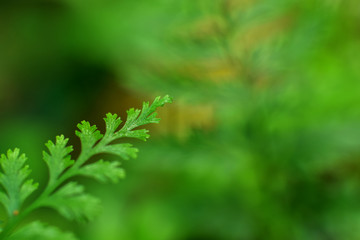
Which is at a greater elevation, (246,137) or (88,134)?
(246,137)

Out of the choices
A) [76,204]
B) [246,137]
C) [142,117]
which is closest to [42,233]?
[76,204]

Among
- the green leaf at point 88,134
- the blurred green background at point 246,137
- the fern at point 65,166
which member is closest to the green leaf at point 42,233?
the fern at point 65,166

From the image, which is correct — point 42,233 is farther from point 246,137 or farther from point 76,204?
point 246,137

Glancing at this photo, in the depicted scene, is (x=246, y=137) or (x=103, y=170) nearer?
(x=103, y=170)

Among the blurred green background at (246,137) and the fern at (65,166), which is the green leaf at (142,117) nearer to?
the fern at (65,166)

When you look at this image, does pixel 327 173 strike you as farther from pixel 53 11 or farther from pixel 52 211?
pixel 53 11

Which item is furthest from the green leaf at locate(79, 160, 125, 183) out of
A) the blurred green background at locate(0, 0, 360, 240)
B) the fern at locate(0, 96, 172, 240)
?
the blurred green background at locate(0, 0, 360, 240)

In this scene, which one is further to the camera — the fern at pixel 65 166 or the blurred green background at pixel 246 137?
the blurred green background at pixel 246 137

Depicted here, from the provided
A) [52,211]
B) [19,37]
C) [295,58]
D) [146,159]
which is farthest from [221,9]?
[19,37]
